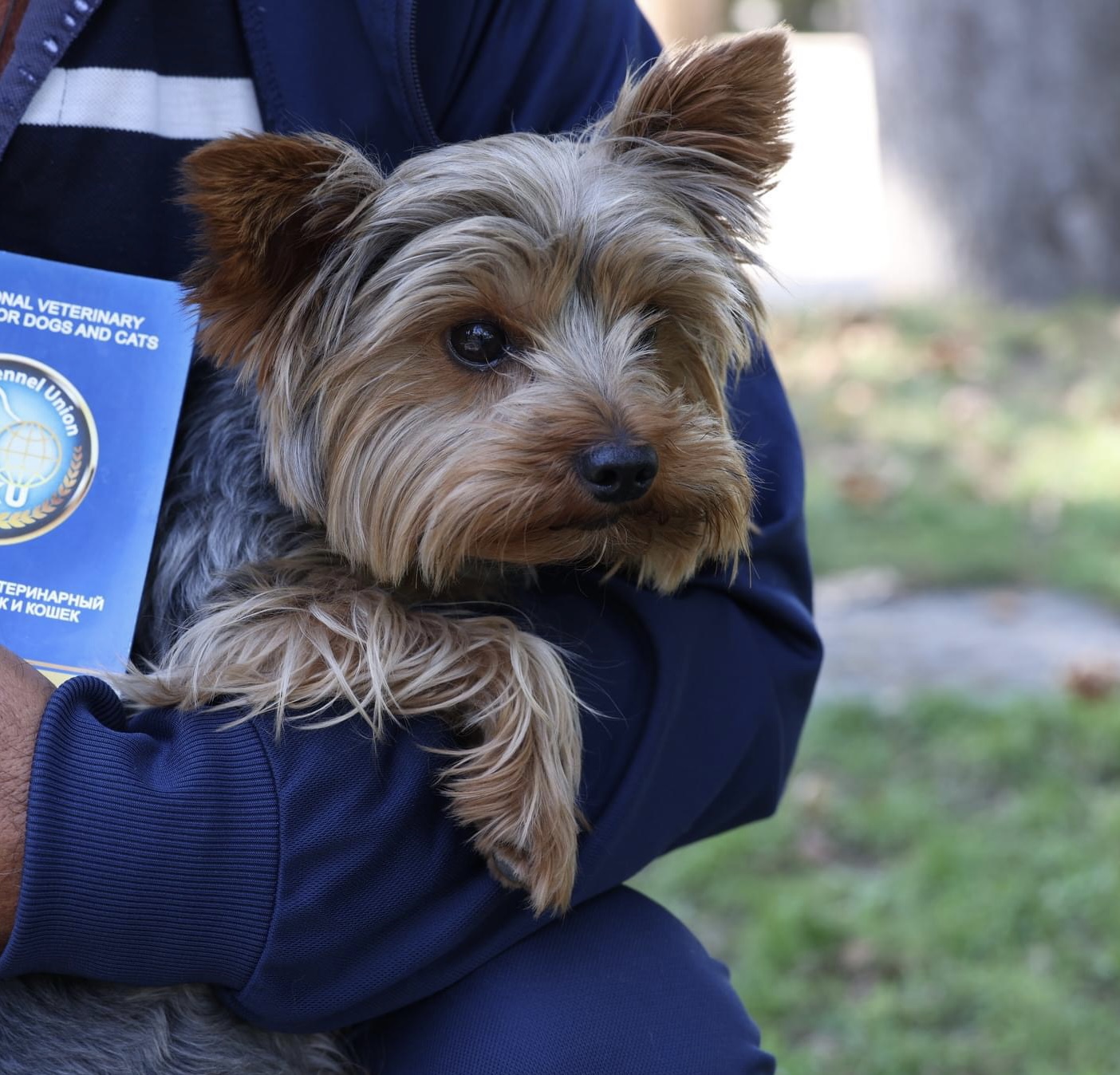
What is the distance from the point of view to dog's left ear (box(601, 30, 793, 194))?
7.83 feet

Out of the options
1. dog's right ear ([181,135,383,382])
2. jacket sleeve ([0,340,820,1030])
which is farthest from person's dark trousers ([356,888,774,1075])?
dog's right ear ([181,135,383,382])

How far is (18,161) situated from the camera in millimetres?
2297

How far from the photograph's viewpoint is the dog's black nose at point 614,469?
224cm

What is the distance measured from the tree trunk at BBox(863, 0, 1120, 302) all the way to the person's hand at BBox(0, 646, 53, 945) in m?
7.73

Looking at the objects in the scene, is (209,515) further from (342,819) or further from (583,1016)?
(583,1016)

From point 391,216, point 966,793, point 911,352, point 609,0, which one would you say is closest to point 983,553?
point 966,793

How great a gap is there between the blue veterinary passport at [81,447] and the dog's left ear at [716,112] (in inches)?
31.4

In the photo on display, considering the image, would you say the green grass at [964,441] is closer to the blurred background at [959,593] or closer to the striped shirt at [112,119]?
the blurred background at [959,593]

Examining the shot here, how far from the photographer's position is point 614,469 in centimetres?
224

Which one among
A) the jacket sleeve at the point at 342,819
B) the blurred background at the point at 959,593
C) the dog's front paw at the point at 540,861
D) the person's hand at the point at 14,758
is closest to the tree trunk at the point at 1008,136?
the blurred background at the point at 959,593

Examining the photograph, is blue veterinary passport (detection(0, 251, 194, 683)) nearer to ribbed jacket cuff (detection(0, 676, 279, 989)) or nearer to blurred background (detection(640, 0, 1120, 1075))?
ribbed jacket cuff (detection(0, 676, 279, 989))

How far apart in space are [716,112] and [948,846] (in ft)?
8.60

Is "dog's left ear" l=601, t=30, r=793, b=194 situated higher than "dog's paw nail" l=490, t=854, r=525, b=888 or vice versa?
"dog's left ear" l=601, t=30, r=793, b=194

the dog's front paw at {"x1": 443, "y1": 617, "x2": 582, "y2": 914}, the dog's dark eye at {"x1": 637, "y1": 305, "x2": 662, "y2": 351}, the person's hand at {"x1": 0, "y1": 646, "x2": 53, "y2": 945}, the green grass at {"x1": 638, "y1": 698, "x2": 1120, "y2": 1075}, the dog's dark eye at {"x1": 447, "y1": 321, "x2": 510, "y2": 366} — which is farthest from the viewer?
the green grass at {"x1": 638, "y1": 698, "x2": 1120, "y2": 1075}
